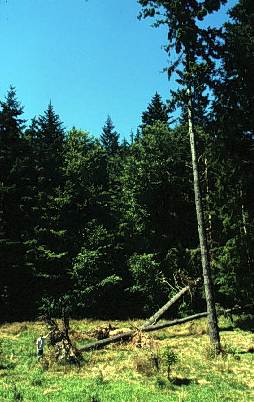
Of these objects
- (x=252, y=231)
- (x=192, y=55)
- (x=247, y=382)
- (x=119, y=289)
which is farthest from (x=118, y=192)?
(x=247, y=382)

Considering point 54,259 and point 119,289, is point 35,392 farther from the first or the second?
point 119,289

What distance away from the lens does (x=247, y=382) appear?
15.1 metres

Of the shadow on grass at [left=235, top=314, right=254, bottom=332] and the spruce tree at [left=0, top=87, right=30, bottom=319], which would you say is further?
the spruce tree at [left=0, top=87, right=30, bottom=319]

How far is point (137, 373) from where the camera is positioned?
1636 centimetres

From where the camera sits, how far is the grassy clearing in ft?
45.1

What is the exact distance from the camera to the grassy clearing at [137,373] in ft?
45.1

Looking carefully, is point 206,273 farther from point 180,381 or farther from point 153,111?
point 153,111

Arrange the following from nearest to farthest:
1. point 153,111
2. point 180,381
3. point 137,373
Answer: point 180,381, point 137,373, point 153,111

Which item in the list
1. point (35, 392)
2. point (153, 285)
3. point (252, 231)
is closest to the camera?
point (35, 392)

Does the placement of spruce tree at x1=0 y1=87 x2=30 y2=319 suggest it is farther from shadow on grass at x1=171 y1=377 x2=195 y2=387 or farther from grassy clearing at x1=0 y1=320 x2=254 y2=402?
shadow on grass at x1=171 y1=377 x2=195 y2=387

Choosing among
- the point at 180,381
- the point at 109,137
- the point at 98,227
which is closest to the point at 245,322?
the point at 180,381

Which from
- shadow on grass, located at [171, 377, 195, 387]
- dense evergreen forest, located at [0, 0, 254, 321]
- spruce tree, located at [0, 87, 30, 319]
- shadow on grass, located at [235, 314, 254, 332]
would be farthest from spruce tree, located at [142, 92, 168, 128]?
shadow on grass, located at [171, 377, 195, 387]

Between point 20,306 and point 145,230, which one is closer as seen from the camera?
point 20,306

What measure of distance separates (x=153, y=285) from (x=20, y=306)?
1037 cm
